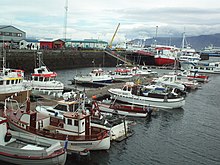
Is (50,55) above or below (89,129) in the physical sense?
above

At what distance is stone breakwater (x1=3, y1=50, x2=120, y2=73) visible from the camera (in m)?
53.9

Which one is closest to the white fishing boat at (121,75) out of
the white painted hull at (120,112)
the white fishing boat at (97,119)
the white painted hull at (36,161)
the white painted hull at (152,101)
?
the white painted hull at (152,101)

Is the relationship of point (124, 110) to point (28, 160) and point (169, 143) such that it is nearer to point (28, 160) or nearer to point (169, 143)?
point (169, 143)

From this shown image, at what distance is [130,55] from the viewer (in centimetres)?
9112

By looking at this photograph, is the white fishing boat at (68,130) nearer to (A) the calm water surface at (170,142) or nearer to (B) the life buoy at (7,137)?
(A) the calm water surface at (170,142)

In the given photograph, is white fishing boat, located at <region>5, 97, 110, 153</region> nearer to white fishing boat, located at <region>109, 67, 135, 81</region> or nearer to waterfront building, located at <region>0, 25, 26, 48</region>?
white fishing boat, located at <region>109, 67, 135, 81</region>

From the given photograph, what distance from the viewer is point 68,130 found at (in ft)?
56.6

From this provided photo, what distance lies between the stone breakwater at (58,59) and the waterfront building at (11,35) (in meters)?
→ 11.1

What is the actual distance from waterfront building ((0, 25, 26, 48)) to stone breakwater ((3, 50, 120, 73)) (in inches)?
437

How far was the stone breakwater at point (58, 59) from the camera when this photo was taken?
53875 mm

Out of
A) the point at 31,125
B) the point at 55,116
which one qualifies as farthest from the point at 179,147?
the point at 31,125

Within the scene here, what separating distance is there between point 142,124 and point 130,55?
6813cm

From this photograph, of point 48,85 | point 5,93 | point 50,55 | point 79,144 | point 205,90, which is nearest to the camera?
point 79,144

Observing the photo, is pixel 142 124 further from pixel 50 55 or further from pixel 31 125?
pixel 50 55
